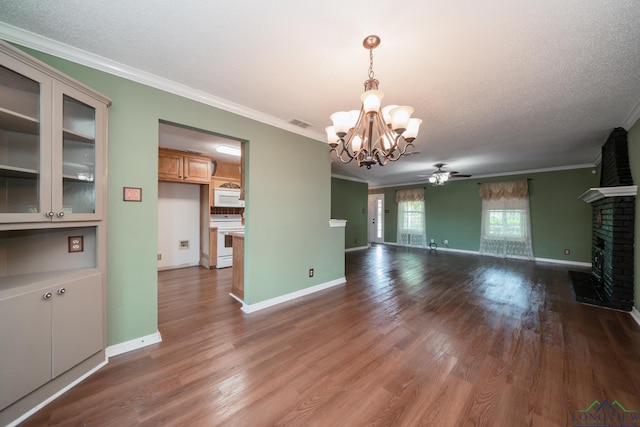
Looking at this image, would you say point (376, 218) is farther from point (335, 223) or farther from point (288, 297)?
point (288, 297)

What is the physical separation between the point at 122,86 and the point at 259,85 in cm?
119

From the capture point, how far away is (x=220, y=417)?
4.55 feet

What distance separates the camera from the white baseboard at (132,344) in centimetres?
194

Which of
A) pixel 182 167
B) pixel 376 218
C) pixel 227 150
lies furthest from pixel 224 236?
pixel 376 218

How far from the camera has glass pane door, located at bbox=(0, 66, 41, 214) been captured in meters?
1.42

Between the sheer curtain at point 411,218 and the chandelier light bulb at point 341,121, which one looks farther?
the sheer curtain at point 411,218

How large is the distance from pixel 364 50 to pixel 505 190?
6.84 meters

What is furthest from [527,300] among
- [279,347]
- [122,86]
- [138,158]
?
[122,86]

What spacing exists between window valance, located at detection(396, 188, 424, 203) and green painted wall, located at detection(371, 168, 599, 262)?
0.60 m

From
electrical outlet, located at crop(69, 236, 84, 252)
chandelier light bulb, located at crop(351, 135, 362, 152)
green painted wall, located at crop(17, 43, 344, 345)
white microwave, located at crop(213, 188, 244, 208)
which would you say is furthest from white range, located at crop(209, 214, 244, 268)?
chandelier light bulb, located at crop(351, 135, 362, 152)

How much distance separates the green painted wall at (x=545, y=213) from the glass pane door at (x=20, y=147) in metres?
8.72

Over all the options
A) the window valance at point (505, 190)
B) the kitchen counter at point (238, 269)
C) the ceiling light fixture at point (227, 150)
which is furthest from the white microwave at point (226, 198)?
the window valance at point (505, 190)

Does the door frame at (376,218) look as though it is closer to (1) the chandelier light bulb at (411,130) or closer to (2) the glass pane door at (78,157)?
(1) the chandelier light bulb at (411,130)

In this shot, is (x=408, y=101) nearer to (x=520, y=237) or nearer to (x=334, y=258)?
(x=334, y=258)
